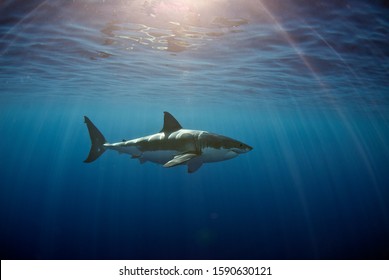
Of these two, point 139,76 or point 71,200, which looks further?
point 71,200

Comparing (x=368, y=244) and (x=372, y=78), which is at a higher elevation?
(x=372, y=78)

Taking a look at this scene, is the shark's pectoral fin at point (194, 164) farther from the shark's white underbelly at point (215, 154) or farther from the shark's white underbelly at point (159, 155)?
the shark's white underbelly at point (159, 155)

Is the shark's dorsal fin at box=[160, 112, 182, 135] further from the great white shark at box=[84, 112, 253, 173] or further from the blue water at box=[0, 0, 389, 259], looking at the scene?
the blue water at box=[0, 0, 389, 259]

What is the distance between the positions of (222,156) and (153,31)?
6.36 meters

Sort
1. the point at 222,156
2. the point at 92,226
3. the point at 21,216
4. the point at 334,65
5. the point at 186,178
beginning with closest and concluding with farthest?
1. the point at 222,156
2. the point at 334,65
3. the point at 92,226
4. the point at 21,216
5. the point at 186,178

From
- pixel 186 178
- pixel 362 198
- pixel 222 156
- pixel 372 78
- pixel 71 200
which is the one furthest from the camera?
pixel 186 178

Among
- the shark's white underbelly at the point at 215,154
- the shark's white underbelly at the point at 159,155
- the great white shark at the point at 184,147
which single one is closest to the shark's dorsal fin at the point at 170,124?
the great white shark at the point at 184,147

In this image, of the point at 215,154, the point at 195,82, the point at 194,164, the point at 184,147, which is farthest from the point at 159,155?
the point at 195,82

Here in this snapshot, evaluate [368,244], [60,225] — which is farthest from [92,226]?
[368,244]

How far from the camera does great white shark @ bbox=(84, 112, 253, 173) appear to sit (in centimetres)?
895

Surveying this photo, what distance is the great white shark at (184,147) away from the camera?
895 cm

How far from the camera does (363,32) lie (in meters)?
10.7

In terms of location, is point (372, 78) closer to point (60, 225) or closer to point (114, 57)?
point (114, 57)

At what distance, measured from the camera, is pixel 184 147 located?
9.70 metres
